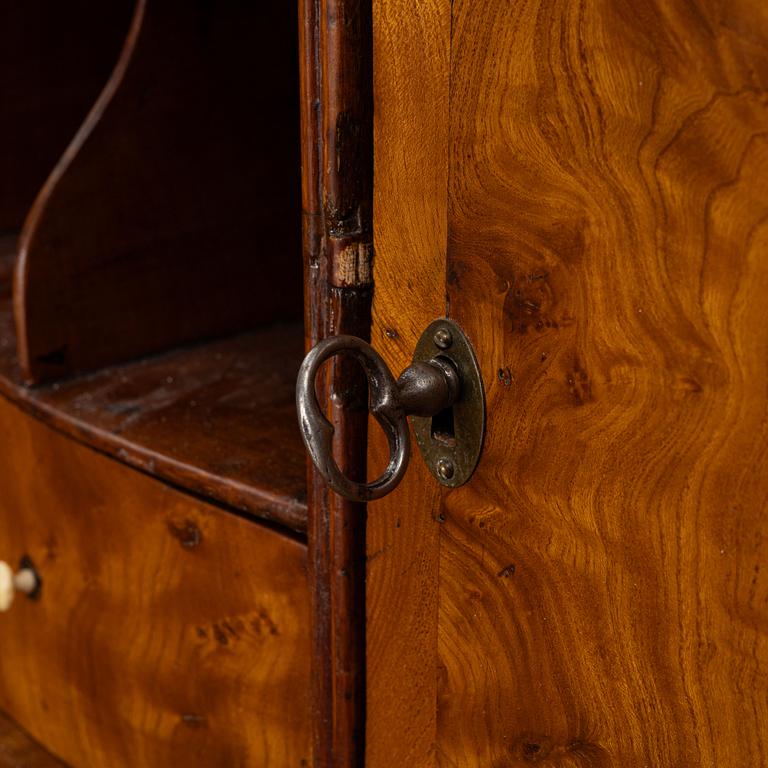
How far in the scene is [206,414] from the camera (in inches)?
34.8

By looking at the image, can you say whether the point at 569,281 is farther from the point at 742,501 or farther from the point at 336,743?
the point at 336,743

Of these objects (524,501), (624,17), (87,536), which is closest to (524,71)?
(624,17)

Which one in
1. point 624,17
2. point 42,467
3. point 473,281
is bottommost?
point 42,467

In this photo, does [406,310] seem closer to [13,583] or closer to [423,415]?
[423,415]

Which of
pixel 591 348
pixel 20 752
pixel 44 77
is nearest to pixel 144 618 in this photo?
pixel 20 752

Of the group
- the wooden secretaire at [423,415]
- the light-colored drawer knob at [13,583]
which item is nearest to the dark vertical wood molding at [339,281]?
the wooden secretaire at [423,415]

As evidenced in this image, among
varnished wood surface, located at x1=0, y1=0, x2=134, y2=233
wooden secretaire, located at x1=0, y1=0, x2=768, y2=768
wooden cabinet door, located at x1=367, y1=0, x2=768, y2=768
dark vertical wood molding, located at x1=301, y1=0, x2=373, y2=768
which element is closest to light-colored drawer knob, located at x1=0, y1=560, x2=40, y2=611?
wooden secretaire, located at x1=0, y1=0, x2=768, y2=768

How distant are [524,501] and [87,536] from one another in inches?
18.4

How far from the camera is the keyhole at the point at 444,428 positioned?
569mm

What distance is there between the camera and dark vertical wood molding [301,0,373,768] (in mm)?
573

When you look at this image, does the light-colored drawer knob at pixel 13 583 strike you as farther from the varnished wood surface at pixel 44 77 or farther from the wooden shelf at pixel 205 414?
the varnished wood surface at pixel 44 77

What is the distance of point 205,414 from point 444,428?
356 mm

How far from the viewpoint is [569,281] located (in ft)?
1.59

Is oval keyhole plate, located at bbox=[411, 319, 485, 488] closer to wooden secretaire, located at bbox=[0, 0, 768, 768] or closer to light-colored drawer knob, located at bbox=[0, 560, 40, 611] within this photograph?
wooden secretaire, located at bbox=[0, 0, 768, 768]
